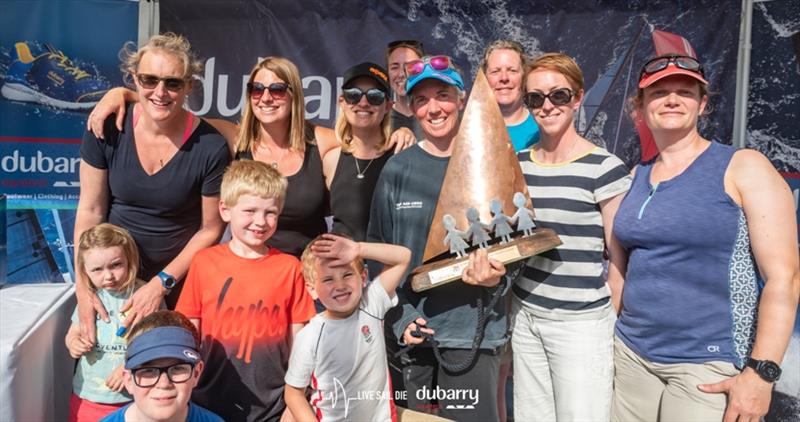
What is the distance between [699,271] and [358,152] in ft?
4.75

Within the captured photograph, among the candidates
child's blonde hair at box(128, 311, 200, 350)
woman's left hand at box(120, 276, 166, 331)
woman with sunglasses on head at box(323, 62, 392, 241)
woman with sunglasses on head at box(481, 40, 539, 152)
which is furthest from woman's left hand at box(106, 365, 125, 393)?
woman with sunglasses on head at box(481, 40, 539, 152)

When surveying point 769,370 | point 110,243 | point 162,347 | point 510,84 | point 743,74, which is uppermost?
point 743,74

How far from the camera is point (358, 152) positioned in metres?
2.92

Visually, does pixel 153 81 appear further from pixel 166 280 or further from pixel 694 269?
pixel 694 269

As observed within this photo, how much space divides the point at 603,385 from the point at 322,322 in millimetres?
1011

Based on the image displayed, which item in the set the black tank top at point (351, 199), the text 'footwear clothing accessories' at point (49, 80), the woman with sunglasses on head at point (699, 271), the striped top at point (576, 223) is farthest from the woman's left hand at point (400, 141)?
the text 'footwear clothing accessories' at point (49, 80)

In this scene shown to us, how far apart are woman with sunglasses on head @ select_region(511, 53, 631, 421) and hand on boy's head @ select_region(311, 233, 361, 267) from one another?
25.8 inches

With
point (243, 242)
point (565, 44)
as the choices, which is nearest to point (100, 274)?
point (243, 242)

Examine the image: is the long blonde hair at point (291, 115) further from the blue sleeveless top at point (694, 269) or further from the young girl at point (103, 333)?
the blue sleeveless top at point (694, 269)

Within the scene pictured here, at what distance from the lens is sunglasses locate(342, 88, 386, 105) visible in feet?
9.38

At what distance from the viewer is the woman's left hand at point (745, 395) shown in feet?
6.75

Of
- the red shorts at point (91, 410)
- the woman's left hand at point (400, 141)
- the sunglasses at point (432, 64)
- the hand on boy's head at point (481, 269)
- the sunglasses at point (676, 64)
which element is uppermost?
the sunglasses at point (676, 64)

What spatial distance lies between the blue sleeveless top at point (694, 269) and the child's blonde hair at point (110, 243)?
185 centimetres

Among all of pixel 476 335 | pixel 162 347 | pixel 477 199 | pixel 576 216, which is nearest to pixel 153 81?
pixel 162 347
